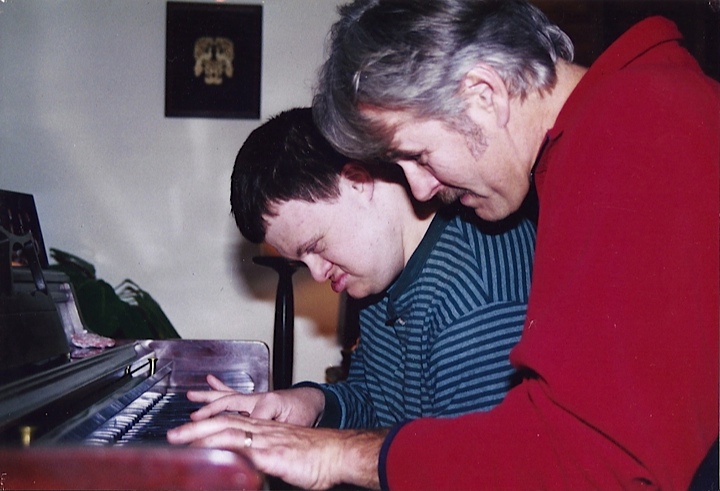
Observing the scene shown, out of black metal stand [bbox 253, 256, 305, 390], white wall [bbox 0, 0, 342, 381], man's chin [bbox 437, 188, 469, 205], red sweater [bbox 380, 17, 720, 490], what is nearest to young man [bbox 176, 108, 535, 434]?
man's chin [bbox 437, 188, 469, 205]

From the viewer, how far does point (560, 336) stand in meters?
0.76

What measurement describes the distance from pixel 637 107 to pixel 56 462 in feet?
2.37

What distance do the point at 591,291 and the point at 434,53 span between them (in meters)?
0.45

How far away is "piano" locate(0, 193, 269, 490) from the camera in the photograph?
68cm

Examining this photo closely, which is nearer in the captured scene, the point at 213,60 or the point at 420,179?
the point at 420,179

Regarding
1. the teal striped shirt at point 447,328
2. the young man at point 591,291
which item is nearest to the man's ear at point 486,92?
the young man at point 591,291

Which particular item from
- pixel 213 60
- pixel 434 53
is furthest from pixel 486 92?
pixel 213 60

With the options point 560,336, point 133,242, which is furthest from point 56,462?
point 133,242

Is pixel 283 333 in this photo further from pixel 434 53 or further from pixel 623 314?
pixel 623 314

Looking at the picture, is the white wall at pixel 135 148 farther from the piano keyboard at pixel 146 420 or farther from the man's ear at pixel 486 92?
the man's ear at pixel 486 92

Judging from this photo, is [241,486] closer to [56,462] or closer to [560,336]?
[56,462]

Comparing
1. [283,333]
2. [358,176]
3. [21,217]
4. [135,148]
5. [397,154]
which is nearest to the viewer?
[397,154]

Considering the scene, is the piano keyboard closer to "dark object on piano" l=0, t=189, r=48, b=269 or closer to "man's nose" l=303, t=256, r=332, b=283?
"man's nose" l=303, t=256, r=332, b=283

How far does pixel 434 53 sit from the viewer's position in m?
1.02
